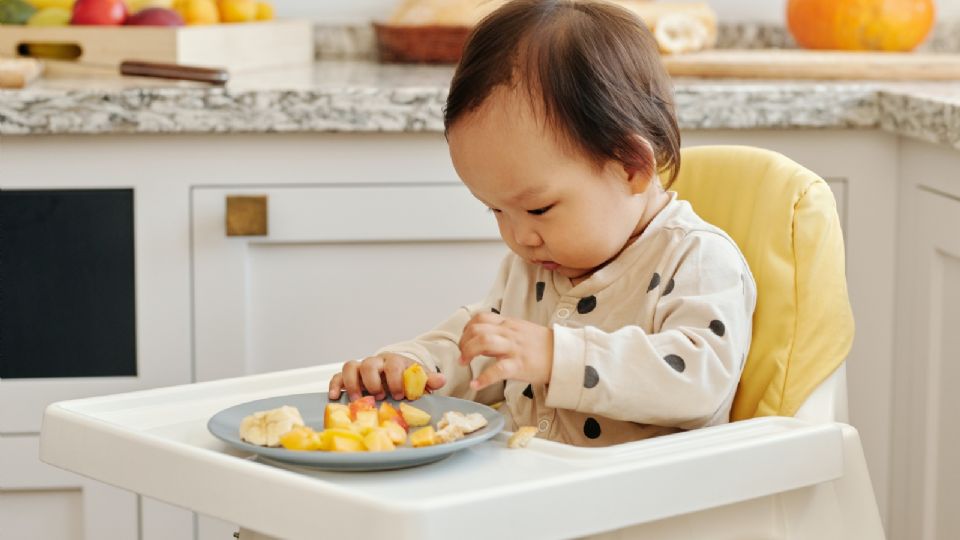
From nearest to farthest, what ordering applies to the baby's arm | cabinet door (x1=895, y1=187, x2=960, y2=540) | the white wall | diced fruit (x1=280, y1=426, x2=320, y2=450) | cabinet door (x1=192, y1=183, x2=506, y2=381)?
diced fruit (x1=280, y1=426, x2=320, y2=450) → the baby's arm → cabinet door (x1=895, y1=187, x2=960, y2=540) → cabinet door (x1=192, y1=183, x2=506, y2=381) → the white wall

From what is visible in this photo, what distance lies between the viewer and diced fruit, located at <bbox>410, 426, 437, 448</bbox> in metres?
0.87

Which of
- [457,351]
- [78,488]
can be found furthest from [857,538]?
[78,488]

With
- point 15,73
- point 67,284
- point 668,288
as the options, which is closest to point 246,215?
point 67,284

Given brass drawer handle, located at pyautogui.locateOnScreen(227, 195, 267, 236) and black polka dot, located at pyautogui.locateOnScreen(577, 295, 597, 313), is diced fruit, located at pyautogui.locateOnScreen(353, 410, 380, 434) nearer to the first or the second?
black polka dot, located at pyautogui.locateOnScreen(577, 295, 597, 313)

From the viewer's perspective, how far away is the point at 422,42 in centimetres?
213

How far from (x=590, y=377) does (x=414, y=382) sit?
0.14m

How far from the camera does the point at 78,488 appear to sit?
1637 mm

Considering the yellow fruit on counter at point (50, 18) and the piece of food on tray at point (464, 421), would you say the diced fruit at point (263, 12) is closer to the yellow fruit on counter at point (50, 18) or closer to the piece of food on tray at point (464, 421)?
the yellow fruit on counter at point (50, 18)

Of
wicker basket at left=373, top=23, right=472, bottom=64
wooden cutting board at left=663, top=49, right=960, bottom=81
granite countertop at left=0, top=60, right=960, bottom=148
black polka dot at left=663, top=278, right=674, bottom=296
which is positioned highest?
wicker basket at left=373, top=23, right=472, bottom=64

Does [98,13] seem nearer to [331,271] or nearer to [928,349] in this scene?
[331,271]

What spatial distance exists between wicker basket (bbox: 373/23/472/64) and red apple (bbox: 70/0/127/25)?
0.46 meters

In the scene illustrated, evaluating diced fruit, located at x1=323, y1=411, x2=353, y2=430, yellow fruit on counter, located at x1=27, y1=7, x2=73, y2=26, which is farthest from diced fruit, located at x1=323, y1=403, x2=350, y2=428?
yellow fruit on counter, located at x1=27, y1=7, x2=73, y2=26

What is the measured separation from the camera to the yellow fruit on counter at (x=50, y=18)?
191 cm

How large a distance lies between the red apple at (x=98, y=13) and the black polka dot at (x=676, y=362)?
1.17 m
